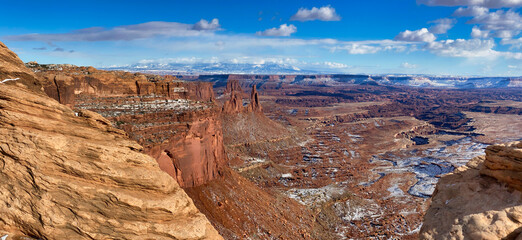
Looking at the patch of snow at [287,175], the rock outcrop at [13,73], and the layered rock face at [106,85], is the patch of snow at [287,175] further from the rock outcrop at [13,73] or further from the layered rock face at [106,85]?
the rock outcrop at [13,73]

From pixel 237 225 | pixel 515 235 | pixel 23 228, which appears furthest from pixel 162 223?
pixel 237 225

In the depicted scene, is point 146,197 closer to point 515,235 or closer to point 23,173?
point 23,173

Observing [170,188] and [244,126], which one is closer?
[170,188]

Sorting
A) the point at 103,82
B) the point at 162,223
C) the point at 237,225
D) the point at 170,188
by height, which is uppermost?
the point at 103,82

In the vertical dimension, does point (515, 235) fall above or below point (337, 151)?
above

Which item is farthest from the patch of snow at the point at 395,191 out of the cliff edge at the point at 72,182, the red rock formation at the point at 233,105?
the cliff edge at the point at 72,182

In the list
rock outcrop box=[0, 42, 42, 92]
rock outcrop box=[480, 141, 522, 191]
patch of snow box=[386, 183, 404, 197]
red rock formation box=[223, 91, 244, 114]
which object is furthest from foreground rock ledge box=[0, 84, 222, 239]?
red rock formation box=[223, 91, 244, 114]

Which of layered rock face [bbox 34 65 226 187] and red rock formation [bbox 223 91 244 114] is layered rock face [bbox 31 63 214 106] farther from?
red rock formation [bbox 223 91 244 114]

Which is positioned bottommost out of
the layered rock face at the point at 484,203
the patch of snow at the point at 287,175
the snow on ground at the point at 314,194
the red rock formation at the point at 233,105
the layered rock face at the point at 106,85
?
the patch of snow at the point at 287,175
